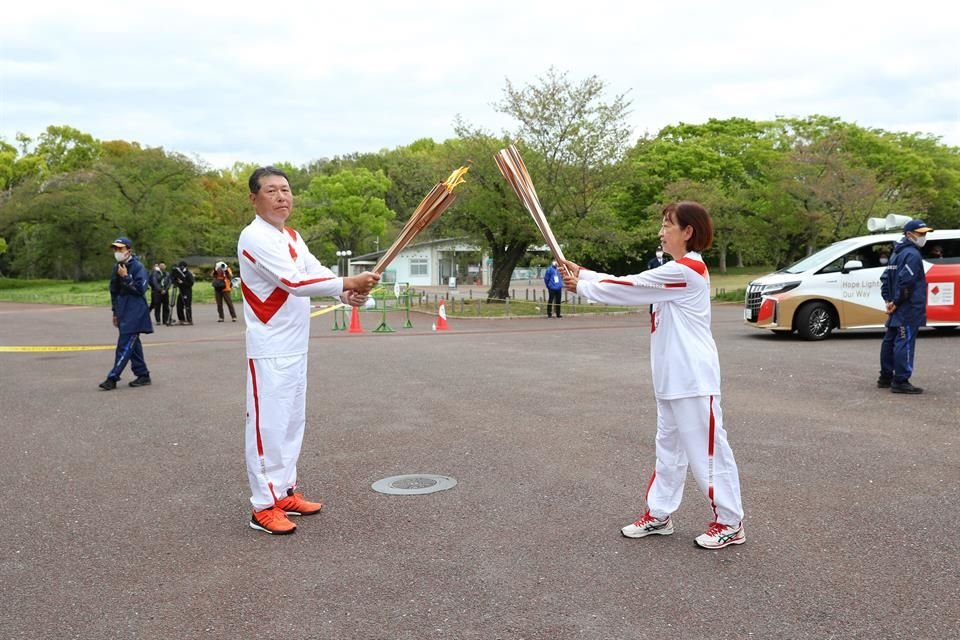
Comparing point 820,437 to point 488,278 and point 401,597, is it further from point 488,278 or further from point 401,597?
point 488,278

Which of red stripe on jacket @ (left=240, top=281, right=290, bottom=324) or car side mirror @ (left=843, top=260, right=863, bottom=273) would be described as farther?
car side mirror @ (left=843, top=260, right=863, bottom=273)

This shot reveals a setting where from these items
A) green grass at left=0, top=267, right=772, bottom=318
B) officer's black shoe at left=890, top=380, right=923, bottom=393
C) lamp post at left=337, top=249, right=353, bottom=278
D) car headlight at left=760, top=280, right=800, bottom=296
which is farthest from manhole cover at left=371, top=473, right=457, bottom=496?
lamp post at left=337, top=249, right=353, bottom=278

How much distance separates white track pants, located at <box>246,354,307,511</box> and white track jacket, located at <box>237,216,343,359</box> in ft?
0.33

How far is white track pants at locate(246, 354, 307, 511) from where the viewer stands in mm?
4688

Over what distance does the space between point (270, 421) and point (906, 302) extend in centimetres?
752

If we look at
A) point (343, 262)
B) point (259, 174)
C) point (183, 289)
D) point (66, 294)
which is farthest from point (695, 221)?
point (343, 262)

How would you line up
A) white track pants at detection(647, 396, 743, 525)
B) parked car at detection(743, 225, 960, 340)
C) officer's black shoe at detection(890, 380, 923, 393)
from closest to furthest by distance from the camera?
1. white track pants at detection(647, 396, 743, 525)
2. officer's black shoe at detection(890, 380, 923, 393)
3. parked car at detection(743, 225, 960, 340)

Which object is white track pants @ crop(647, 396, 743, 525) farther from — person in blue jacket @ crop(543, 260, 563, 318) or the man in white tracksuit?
person in blue jacket @ crop(543, 260, 563, 318)

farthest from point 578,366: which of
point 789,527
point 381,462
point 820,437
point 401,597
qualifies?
point 401,597

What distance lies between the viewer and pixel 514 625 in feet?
11.2

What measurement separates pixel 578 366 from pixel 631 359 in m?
1.19

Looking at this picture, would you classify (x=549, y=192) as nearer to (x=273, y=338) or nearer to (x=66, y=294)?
(x=273, y=338)

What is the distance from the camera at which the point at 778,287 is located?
50.3ft

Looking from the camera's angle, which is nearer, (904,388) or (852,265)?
(904,388)
